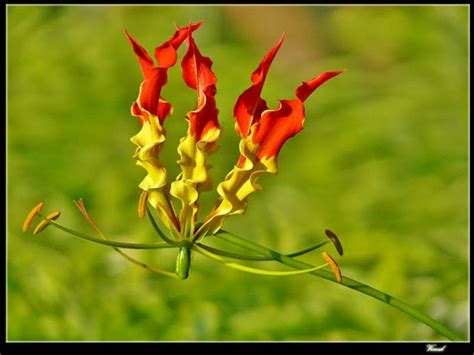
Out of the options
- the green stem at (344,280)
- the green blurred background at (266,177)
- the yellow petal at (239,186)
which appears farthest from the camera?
the green blurred background at (266,177)

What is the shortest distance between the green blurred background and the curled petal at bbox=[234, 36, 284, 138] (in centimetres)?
138

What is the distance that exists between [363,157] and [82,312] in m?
1.22

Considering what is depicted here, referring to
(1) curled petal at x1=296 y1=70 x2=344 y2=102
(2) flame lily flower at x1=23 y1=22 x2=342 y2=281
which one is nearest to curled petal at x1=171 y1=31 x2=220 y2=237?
(2) flame lily flower at x1=23 y1=22 x2=342 y2=281

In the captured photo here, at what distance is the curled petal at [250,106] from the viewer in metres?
1.12

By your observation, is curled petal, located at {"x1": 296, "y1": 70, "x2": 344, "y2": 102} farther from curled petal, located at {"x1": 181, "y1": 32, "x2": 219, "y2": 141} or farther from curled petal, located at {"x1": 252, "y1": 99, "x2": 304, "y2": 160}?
curled petal, located at {"x1": 181, "y1": 32, "x2": 219, "y2": 141}

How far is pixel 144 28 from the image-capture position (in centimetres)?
343

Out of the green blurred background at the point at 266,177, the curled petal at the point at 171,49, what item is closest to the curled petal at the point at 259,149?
the curled petal at the point at 171,49

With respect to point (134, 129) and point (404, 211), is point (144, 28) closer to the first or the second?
point (134, 129)

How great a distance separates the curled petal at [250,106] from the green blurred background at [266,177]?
1.38 meters

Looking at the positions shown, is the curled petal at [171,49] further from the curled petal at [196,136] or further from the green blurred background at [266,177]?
the green blurred background at [266,177]

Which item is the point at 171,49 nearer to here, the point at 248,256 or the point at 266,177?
Answer: the point at 248,256

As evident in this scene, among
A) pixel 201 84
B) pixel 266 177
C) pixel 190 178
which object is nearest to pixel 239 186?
pixel 190 178

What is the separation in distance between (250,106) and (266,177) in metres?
1.91

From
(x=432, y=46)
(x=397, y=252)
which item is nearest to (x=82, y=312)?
(x=397, y=252)
